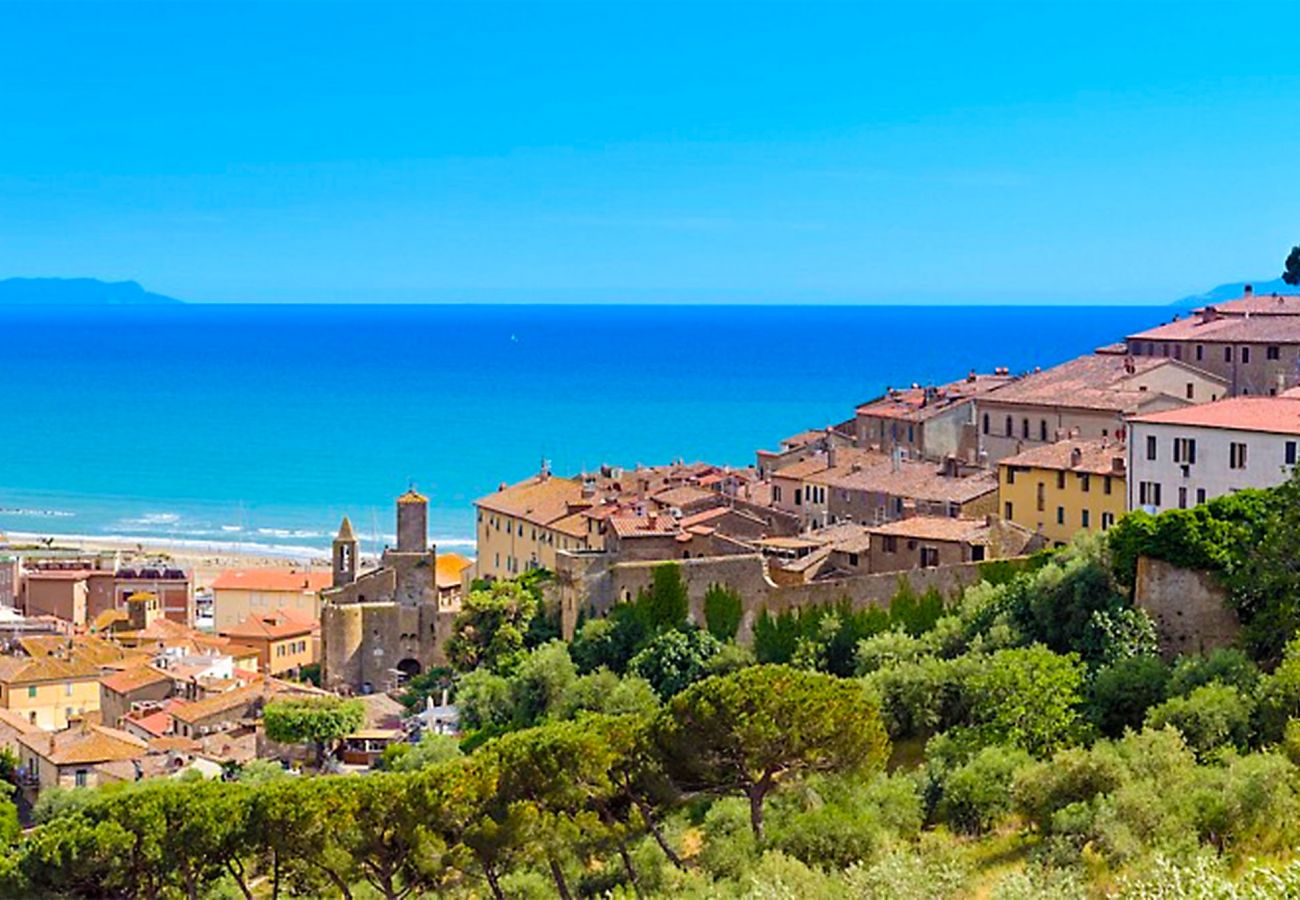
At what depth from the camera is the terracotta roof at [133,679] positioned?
165 feet

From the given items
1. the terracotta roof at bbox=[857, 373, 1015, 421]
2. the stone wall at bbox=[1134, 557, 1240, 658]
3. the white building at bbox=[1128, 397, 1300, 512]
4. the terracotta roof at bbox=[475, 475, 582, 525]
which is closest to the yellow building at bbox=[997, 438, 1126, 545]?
the white building at bbox=[1128, 397, 1300, 512]

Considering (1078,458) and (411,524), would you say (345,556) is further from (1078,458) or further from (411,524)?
(1078,458)

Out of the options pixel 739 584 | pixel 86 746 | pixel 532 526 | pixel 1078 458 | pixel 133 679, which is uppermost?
pixel 1078 458

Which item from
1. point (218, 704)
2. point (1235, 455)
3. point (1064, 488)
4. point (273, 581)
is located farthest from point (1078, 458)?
point (273, 581)

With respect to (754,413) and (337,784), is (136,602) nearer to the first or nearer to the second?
(337,784)

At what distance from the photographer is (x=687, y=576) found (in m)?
39.3

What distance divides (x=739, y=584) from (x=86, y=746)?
17051mm

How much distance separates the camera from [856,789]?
26.3m

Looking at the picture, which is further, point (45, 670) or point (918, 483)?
point (45, 670)

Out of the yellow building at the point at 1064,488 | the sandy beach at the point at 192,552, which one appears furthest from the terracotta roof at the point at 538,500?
the sandy beach at the point at 192,552

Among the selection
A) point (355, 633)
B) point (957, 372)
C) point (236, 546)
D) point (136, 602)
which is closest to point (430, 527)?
point (236, 546)

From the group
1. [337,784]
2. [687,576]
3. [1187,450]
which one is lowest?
[337,784]

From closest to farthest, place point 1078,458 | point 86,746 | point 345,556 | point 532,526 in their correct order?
point 1078,458, point 86,746, point 532,526, point 345,556

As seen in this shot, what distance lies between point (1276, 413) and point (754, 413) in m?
115
